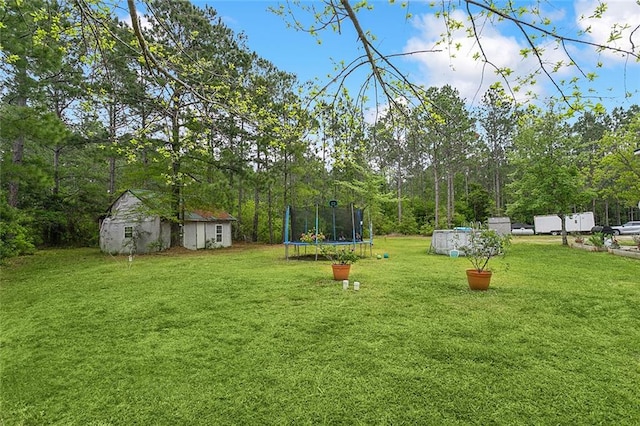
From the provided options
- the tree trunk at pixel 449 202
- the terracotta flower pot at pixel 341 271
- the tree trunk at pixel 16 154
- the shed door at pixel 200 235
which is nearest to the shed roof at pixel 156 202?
the shed door at pixel 200 235

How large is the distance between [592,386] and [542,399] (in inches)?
19.4

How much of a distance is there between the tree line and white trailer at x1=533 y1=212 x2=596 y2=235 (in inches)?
254

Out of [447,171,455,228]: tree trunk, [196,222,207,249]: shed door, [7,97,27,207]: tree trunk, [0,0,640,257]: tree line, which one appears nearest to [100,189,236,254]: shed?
[196,222,207,249]: shed door

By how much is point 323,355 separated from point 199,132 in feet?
13.5

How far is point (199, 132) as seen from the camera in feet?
18.5

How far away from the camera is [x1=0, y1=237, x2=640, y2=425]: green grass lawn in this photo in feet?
7.65

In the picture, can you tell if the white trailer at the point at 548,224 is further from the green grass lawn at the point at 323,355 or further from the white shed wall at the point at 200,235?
the white shed wall at the point at 200,235

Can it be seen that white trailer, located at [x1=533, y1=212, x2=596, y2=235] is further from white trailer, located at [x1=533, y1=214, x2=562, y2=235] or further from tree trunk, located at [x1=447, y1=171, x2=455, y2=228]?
tree trunk, located at [x1=447, y1=171, x2=455, y2=228]

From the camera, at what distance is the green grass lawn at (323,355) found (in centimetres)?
233

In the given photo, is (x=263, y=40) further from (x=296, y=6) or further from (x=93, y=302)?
(x=93, y=302)

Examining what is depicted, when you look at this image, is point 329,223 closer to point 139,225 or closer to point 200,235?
point 200,235

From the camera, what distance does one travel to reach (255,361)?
3.08m

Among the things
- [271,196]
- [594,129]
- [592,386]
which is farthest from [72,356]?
[594,129]

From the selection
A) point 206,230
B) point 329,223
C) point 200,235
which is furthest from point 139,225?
point 329,223
